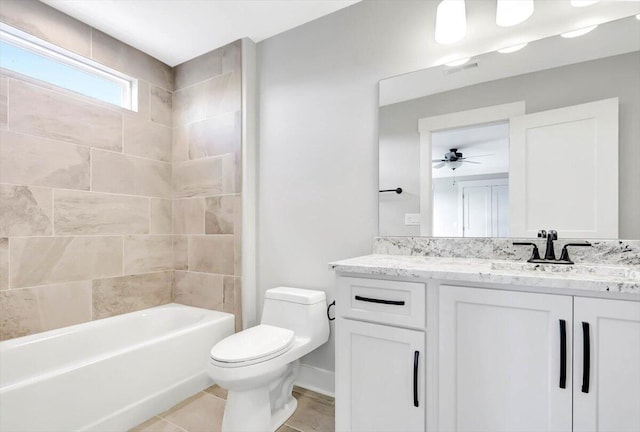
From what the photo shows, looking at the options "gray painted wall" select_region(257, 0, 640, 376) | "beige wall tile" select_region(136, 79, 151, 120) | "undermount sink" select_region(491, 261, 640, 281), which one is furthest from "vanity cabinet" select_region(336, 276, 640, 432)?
"beige wall tile" select_region(136, 79, 151, 120)

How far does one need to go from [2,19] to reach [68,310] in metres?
1.76

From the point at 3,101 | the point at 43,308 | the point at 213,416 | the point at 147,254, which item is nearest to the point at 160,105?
the point at 3,101

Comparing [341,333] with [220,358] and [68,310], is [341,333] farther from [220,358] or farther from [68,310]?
[68,310]

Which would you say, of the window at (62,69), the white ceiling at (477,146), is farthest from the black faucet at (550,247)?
the window at (62,69)

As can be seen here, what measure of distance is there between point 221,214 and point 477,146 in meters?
1.81

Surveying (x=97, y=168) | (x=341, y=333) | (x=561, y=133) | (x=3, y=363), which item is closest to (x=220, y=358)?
(x=341, y=333)

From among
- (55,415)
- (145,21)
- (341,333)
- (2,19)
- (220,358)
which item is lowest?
(55,415)

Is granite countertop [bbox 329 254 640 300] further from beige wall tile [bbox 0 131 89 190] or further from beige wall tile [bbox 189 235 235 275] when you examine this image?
beige wall tile [bbox 0 131 89 190]

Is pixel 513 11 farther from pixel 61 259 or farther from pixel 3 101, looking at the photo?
pixel 61 259

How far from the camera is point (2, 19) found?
1.82 m

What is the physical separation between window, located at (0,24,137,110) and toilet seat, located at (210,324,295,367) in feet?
6.46

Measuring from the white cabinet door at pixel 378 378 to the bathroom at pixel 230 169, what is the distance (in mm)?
23

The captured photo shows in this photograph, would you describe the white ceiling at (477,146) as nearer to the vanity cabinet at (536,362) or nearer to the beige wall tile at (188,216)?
the vanity cabinet at (536,362)

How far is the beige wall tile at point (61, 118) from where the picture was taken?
1.88 meters
